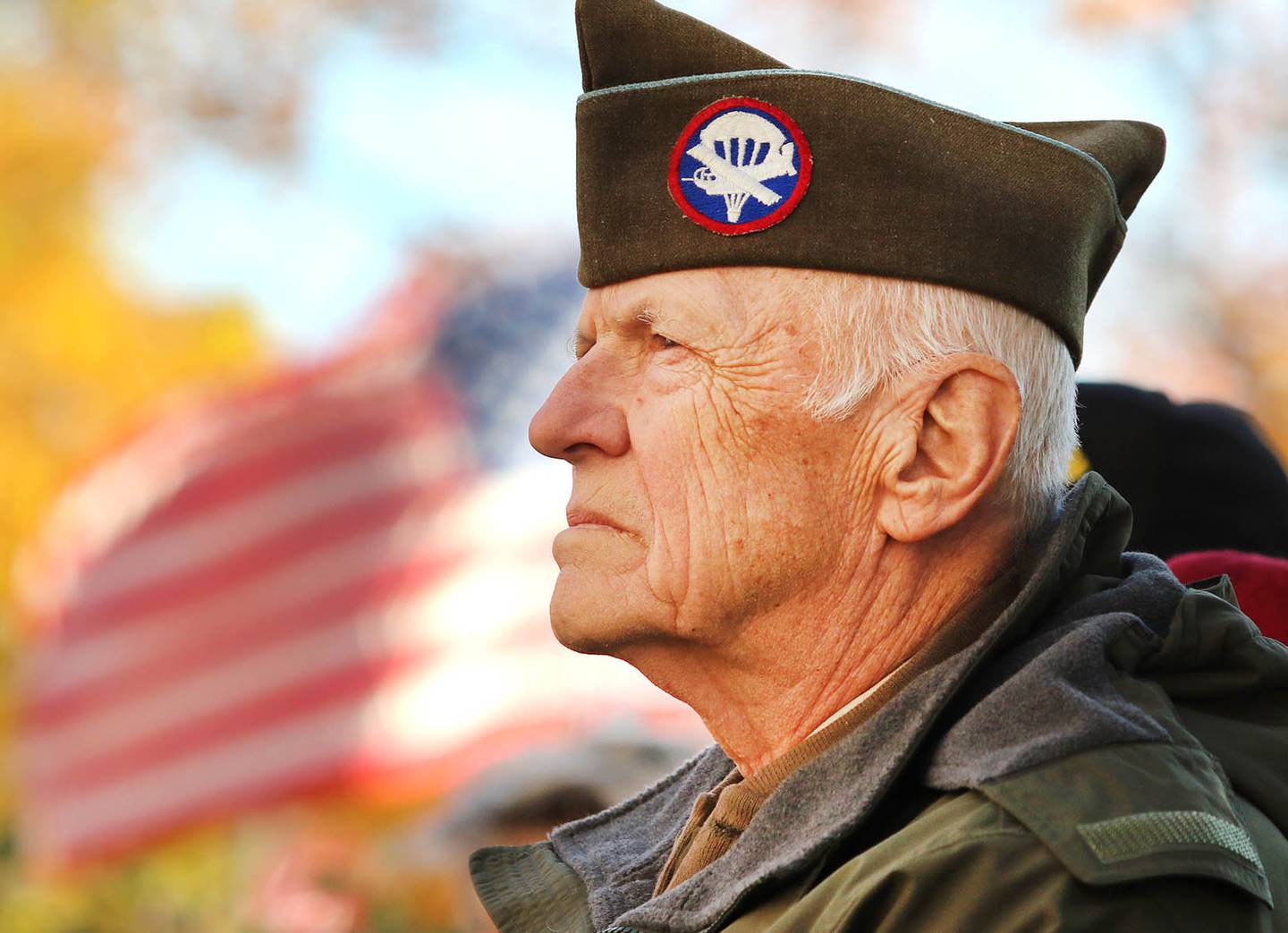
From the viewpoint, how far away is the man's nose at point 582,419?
2209 mm

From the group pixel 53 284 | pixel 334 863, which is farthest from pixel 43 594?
pixel 53 284

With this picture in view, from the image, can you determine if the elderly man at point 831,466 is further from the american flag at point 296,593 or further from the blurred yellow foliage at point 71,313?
the blurred yellow foliage at point 71,313

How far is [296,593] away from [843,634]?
29.3ft

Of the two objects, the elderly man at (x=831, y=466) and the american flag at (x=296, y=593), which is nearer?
the elderly man at (x=831, y=466)

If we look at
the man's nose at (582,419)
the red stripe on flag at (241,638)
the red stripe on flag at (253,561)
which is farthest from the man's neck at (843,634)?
the red stripe on flag at (253,561)

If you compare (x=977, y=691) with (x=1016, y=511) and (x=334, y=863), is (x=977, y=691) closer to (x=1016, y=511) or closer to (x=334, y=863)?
(x=1016, y=511)

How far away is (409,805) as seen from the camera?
1131 centimetres

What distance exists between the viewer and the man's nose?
221 centimetres

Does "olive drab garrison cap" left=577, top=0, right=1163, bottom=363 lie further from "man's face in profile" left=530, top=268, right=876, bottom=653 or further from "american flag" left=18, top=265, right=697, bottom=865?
"american flag" left=18, top=265, right=697, bottom=865

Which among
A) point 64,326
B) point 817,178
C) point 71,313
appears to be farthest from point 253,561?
point 71,313

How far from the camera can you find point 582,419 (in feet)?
7.27

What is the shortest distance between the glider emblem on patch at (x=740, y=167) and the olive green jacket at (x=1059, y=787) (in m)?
0.53

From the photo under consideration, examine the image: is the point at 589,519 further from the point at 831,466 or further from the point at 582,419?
the point at 831,466

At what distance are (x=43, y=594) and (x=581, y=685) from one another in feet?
13.4
